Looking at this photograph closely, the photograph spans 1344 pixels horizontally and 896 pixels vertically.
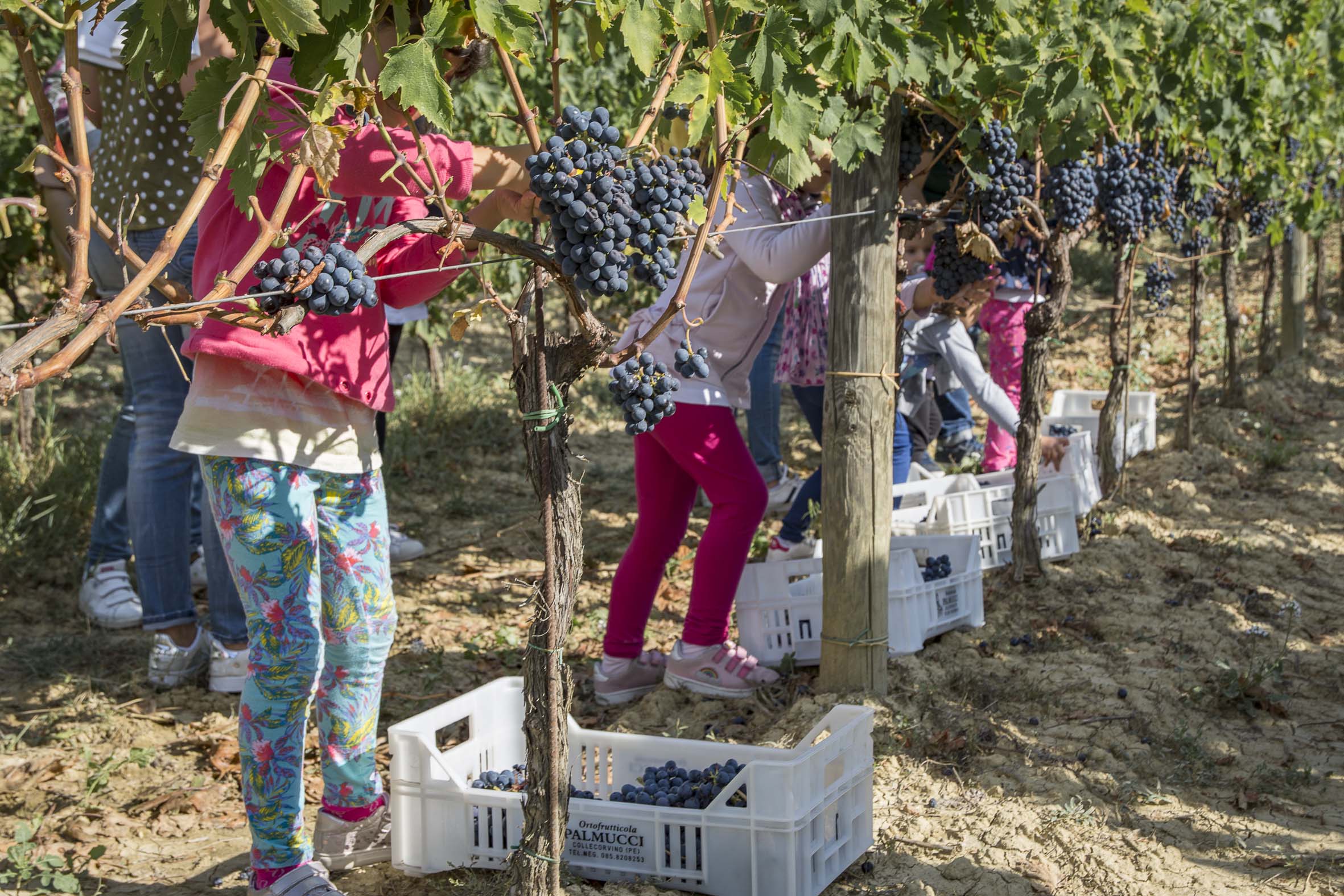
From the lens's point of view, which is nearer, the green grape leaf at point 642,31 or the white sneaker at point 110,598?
the green grape leaf at point 642,31

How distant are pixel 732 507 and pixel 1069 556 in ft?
6.22

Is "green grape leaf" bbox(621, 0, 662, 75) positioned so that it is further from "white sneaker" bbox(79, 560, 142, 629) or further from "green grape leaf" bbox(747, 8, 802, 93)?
"white sneaker" bbox(79, 560, 142, 629)

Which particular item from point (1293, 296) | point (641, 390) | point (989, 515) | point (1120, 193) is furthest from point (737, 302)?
point (1293, 296)

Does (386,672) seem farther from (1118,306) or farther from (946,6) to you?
(1118,306)

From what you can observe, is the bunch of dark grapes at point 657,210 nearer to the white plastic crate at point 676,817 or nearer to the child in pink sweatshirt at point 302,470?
the child in pink sweatshirt at point 302,470

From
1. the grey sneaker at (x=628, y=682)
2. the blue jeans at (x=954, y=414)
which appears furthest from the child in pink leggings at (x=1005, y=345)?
the grey sneaker at (x=628, y=682)

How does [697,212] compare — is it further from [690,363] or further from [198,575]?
[198,575]

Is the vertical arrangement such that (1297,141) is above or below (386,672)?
above

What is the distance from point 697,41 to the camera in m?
2.15

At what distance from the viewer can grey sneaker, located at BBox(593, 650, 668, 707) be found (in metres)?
3.58

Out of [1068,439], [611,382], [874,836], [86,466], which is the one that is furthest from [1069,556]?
[86,466]

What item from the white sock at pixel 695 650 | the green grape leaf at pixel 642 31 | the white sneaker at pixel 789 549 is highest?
the green grape leaf at pixel 642 31

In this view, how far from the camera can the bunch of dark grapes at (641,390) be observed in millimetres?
2020

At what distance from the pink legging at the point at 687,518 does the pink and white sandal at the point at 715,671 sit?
4 cm
